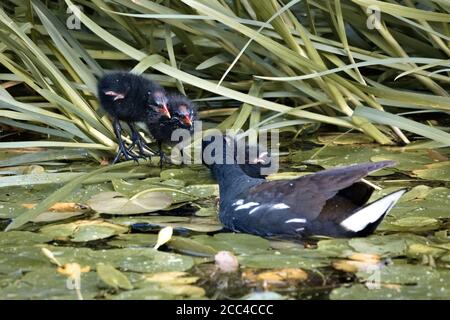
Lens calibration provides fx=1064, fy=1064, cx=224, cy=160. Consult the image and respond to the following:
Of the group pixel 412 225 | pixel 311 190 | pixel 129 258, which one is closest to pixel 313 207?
pixel 311 190

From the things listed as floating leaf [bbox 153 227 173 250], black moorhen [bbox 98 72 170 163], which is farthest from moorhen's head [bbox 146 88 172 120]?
floating leaf [bbox 153 227 173 250]

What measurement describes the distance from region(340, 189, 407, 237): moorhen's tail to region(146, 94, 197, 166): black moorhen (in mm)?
1020

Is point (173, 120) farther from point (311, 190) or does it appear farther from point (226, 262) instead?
point (226, 262)

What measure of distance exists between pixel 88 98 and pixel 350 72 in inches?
38.6

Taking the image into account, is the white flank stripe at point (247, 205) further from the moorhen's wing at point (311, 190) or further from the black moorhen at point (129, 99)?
the black moorhen at point (129, 99)

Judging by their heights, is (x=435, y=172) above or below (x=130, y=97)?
below

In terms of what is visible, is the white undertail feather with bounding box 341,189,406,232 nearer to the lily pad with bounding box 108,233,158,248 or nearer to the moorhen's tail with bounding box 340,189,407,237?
the moorhen's tail with bounding box 340,189,407,237

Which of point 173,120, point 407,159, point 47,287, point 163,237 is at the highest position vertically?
point 173,120

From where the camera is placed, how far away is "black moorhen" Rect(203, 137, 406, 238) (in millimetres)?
2743

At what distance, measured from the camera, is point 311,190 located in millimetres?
2818

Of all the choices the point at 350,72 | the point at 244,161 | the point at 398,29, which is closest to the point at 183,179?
the point at 244,161

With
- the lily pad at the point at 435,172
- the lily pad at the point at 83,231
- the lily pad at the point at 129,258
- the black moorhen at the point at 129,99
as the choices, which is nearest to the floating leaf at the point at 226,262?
the lily pad at the point at 129,258

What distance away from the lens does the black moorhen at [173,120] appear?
12.0 ft

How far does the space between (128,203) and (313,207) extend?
626 mm
